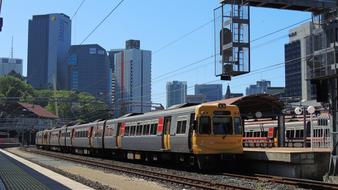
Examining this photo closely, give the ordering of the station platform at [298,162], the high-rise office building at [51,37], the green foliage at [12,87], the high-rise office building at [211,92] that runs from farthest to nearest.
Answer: the green foliage at [12,87] → the high-rise office building at [211,92] → the high-rise office building at [51,37] → the station platform at [298,162]

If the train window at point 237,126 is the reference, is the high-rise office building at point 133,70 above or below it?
above

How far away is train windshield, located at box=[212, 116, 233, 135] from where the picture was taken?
79.6 ft

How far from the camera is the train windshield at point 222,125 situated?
24.2 m

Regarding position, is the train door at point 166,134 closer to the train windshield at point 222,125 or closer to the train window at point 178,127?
the train window at point 178,127

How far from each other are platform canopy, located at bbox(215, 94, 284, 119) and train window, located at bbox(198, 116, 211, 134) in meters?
4.71

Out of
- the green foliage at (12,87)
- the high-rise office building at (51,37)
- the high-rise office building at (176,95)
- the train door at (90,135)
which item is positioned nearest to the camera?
the high-rise office building at (51,37)

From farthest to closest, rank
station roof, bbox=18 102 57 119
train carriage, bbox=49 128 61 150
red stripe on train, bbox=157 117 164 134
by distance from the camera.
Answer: station roof, bbox=18 102 57 119, train carriage, bbox=49 128 61 150, red stripe on train, bbox=157 117 164 134

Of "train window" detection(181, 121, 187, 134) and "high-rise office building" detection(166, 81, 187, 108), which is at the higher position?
"high-rise office building" detection(166, 81, 187, 108)

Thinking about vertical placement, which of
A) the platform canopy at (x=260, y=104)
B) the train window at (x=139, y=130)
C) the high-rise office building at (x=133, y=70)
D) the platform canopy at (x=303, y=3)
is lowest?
the train window at (x=139, y=130)

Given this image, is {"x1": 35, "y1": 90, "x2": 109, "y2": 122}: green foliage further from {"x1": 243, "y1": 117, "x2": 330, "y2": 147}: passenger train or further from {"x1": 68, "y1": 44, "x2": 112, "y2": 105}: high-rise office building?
{"x1": 243, "y1": 117, "x2": 330, "y2": 147}: passenger train

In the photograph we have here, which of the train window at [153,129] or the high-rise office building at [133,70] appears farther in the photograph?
the high-rise office building at [133,70]

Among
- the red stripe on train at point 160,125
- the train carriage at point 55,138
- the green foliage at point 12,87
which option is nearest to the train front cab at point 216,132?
the red stripe on train at point 160,125

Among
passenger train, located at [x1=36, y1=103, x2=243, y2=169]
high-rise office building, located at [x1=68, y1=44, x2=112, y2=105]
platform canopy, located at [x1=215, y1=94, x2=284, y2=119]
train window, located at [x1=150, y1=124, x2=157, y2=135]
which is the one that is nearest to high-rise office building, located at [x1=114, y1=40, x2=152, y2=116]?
high-rise office building, located at [x1=68, y1=44, x2=112, y2=105]

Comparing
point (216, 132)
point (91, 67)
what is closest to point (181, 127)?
point (216, 132)
